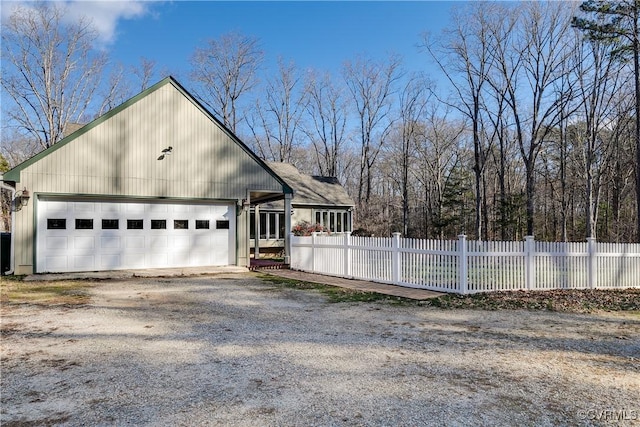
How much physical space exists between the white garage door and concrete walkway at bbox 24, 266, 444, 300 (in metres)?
0.47

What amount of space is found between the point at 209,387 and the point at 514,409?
2.73 metres

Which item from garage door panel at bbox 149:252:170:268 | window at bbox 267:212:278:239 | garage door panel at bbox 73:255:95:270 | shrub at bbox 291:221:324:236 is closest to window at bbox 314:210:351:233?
shrub at bbox 291:221:324:236

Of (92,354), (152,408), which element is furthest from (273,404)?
(92,354)

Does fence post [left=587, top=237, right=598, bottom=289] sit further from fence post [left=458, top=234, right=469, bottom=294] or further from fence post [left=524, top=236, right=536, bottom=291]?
fence post [left=458, top=234, right=469, bottom=294]

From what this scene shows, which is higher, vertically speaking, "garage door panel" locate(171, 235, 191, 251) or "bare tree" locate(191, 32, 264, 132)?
"bare tree" locate(191, 32, 264, 132)

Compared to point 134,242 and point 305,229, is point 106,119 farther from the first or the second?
point 305,229

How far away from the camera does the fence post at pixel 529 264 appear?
31.1ft

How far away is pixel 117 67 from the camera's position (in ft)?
110

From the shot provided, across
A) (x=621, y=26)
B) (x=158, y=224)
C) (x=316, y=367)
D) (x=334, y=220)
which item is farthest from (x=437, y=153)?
(x=316, y=367)

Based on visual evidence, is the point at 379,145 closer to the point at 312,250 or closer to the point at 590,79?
the point at 590,79

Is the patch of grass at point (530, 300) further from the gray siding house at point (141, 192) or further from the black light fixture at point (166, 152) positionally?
the black light fixture at point (166, 152)

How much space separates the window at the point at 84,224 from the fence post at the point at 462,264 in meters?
11.4

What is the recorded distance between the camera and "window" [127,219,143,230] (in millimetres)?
13734

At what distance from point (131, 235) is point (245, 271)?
403 cm
